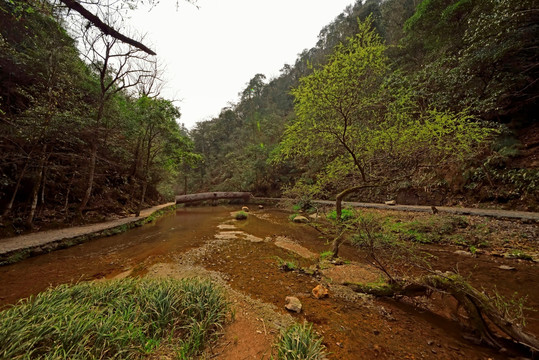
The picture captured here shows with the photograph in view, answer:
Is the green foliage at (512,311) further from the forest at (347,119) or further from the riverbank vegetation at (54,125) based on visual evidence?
the riverbank vegetation at (54,125)

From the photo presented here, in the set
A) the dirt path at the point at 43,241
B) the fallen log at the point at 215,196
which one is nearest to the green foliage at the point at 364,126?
the dirt path at the point at 43,241

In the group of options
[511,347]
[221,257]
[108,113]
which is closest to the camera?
[511,347]

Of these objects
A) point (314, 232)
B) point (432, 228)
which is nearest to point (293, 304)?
point (314, 232)

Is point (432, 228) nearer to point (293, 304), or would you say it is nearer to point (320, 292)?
point (320, 292)

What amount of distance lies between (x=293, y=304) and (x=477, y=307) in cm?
225

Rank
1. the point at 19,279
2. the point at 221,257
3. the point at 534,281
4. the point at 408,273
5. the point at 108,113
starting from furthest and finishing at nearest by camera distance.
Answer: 1. the point at 108,113
2. the point at 221,257
3. the point at 408,273
4. the point at 19,279
5. the point at 534,281

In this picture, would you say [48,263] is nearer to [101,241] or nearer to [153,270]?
[101,241]

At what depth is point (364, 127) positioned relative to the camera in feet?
15.8

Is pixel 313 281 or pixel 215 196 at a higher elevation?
pixel 215 196

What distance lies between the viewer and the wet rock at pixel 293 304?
2.71 metres

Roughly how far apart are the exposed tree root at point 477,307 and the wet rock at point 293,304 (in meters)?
1.65

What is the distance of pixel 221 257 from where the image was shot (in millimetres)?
5000

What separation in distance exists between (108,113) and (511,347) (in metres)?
14.1

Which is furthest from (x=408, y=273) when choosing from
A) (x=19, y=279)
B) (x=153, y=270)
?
(x=19, y=279)
